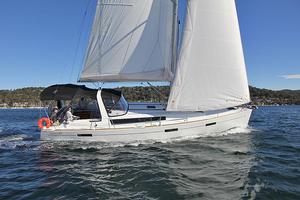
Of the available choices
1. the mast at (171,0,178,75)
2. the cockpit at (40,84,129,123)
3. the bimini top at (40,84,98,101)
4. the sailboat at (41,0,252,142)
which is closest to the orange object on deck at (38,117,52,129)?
the sailboat at (41,0,252,142)

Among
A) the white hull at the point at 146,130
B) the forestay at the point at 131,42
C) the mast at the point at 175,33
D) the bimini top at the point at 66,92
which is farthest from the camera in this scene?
the forestay at the point at 131,42

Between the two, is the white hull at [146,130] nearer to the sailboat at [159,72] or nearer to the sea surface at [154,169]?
the sailboat at [159,72]

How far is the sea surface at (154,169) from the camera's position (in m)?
9.04

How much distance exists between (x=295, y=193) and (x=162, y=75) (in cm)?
1126

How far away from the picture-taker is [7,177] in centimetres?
1091

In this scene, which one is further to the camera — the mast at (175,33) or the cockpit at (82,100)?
the mast at (175,33)

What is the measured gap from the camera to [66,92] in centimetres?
1781

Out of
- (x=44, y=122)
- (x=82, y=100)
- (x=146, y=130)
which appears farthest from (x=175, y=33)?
(x=44, y=122)

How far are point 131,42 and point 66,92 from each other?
477 cm

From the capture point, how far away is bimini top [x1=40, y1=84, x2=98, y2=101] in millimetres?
17688

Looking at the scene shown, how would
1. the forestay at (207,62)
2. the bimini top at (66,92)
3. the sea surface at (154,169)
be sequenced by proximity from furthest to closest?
the forestay at (207,62)
the bimini top at (66,92)
the sea surface at (154,169)

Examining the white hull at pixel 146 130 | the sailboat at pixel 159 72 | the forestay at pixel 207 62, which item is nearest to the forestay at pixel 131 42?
the sailboat at pixel 159 72

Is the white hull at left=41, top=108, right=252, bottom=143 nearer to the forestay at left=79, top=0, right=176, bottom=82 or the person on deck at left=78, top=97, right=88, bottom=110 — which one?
the person on deck at left=78, top=97, right=88, bottom=110

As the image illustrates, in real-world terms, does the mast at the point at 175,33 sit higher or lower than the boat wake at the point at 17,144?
higher
